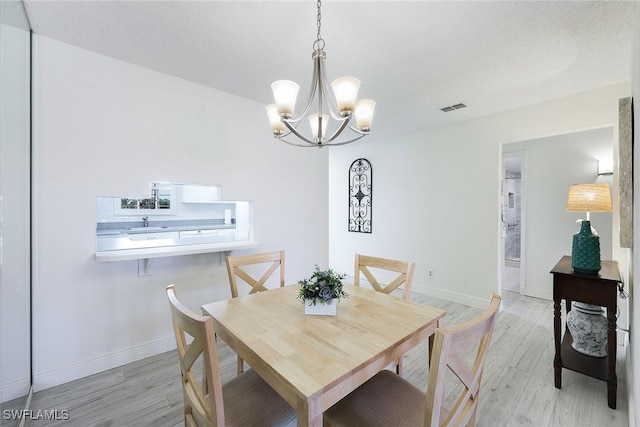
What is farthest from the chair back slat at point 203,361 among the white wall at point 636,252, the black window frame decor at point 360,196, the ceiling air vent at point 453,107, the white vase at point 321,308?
the black window frame decor at point 360,196

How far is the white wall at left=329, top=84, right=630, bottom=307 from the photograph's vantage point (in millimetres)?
2928

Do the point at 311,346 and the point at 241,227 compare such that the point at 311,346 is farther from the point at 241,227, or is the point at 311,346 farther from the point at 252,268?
the point at 241,227

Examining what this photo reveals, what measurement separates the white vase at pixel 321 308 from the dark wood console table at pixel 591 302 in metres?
1.70

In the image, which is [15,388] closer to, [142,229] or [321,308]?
[321,308]

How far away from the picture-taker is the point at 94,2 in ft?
5.27

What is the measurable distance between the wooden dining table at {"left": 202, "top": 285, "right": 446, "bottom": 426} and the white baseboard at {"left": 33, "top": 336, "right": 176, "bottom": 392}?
1317mm

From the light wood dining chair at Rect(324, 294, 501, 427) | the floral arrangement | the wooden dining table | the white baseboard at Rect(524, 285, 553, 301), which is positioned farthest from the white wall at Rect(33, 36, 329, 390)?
the white baseboard at Rect(524, 285, 553, 301)

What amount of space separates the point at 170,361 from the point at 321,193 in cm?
240

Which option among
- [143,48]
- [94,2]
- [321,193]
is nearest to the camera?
[94,2]

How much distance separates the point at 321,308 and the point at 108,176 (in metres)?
1.99

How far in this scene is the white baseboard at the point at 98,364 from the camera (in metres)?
1.95

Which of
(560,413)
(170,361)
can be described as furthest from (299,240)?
(560,413)

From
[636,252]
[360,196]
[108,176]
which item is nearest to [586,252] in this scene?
[636,252]

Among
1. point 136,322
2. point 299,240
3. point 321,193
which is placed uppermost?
point 321,193
